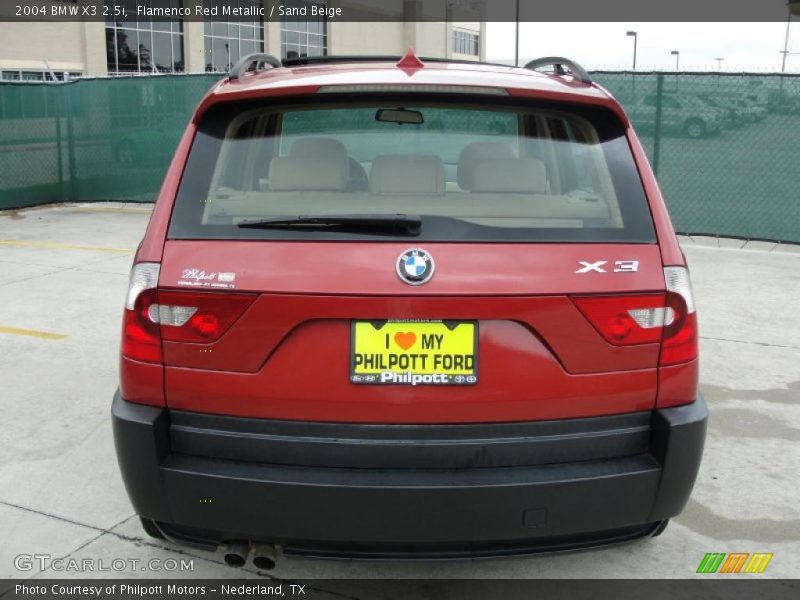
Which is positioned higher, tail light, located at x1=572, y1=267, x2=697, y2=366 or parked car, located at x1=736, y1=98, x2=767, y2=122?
parked car, located at x1=736, y1=98, x2=767, y2=122

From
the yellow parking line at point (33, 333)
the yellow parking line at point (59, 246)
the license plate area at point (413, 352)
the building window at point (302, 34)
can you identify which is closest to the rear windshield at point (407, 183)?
the license plate area at point (413, 352)

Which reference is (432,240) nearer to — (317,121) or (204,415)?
(204,415)

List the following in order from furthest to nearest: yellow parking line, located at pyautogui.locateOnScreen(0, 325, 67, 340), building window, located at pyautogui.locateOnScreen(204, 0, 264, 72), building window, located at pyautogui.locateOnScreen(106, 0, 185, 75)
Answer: building window, located at pyautogui.locateOnScreen(204, 0, 264, 72) < building window, located at pyautogui.locateOnScreen(106, 0, 185, 75) < yellow parking line, located at pyautogui.locateOnScreen(0, 325, 67, 340)

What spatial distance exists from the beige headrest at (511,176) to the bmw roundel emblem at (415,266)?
1.66 feet

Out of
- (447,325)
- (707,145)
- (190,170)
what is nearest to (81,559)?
(190,170)

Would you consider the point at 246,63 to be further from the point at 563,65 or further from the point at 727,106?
the point at 727,106

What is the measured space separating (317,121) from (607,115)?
3.93 feet

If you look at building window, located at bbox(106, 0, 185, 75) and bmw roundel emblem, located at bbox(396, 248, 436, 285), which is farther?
building window, located at bbox(106, 0, 185, 75)

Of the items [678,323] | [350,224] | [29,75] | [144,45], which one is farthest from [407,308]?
[144,45]

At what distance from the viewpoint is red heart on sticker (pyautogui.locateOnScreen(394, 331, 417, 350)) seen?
8.16 ft

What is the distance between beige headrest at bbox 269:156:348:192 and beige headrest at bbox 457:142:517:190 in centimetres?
48

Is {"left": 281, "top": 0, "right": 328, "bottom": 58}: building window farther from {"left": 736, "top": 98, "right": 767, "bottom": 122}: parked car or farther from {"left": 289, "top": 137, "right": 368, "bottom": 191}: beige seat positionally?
{"left": 289, "top": 137, "right": 368, "bottom": 191}: beige seat

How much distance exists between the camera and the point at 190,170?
271 centimetres

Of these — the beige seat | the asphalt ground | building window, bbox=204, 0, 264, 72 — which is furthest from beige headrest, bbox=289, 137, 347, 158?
building window, bbox=204, 0, 264, 72
